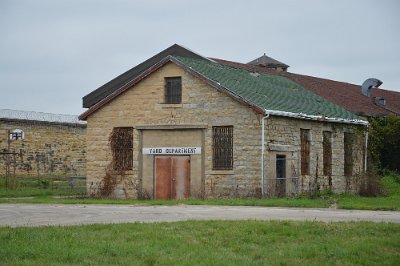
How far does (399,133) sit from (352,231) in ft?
89.7

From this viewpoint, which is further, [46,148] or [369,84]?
[369,84]

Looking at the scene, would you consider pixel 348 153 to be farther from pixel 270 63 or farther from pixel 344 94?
pixel 270 63

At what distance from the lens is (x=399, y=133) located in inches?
1649

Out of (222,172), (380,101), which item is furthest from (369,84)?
(222,172)

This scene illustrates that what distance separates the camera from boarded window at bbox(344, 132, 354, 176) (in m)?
37.1

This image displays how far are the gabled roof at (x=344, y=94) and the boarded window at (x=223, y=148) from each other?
11.3m

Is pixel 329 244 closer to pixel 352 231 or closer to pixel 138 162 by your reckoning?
pixel 352 231

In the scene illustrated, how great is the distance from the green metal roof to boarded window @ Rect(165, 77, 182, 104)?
88 centimetres

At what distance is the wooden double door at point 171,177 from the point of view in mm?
32469

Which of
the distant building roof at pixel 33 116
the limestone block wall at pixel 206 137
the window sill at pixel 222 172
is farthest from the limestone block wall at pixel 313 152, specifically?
the distant building roof at pixel 33 116

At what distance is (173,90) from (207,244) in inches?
753

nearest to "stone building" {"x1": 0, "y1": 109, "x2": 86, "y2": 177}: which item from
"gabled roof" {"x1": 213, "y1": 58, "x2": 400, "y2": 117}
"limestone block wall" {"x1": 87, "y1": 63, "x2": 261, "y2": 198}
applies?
"gabled roof" {"x1": 213, "y1": 58, "x2": 400, "y2": 117}

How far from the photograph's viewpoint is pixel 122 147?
112 ft

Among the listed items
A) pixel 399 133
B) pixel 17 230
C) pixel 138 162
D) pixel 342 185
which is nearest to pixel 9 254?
pixel 17 230
